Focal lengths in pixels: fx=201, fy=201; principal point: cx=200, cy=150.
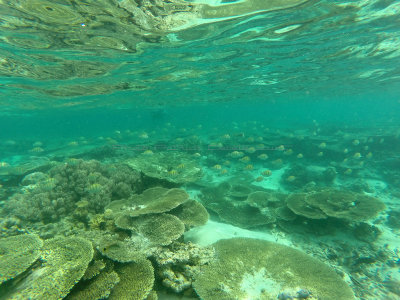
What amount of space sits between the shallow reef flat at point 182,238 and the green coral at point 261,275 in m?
0.03

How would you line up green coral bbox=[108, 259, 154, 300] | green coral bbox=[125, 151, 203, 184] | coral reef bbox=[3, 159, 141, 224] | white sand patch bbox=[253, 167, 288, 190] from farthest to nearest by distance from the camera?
white sand patch bbox=[253, 167, 288, 190], green coral bbox=[125, 151, 203, 184], coral reef bbox=[3, 159, 141, 224], green coral bbox=[108, 259, 154, 300]

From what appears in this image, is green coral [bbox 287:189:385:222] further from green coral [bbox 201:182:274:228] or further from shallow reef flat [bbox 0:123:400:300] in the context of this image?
green coral [bbox 201:182:274:228]

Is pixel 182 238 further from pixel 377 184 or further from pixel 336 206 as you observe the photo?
pixel 377 184

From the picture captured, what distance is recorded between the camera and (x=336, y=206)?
318 inches

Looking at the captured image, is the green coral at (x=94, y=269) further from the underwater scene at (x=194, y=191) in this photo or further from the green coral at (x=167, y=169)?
the green coral at (x=167, y=169)

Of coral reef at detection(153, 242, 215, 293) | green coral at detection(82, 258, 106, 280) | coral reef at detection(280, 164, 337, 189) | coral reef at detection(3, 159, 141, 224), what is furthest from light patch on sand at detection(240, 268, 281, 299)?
coral reef at detection(280, 164, 337, 189)

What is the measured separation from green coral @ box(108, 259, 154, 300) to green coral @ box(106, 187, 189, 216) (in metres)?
1.60

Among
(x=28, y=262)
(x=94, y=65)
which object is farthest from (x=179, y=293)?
(x=94, y=65)

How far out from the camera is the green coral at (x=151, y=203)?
5.67 m

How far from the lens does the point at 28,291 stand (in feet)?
10.4

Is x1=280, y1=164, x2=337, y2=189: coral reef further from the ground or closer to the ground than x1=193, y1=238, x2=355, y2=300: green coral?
closer to the ground

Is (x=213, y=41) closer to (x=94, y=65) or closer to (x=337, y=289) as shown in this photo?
(x=94, y=65)

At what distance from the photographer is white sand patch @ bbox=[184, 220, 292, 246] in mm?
6168

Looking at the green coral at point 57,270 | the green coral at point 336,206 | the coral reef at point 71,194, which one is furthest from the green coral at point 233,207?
→ the green coral at point 57,270
